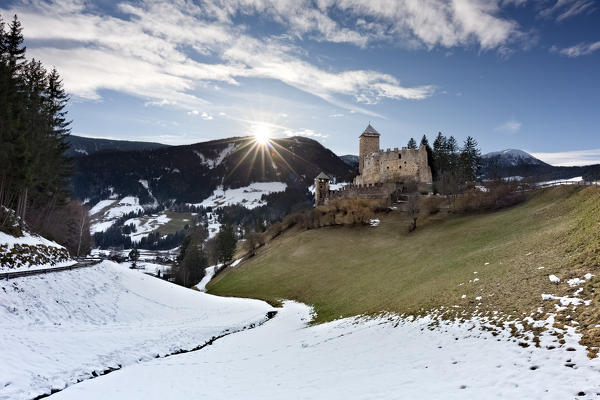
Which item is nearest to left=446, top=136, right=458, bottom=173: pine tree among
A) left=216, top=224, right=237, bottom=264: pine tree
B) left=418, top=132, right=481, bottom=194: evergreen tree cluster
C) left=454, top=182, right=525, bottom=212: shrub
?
left=418, top=132, right=481, bottom=194: evergreen tree cluster

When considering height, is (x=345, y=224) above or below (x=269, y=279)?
above

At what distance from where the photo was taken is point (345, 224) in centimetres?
7381

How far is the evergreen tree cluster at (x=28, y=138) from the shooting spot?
3616 cm

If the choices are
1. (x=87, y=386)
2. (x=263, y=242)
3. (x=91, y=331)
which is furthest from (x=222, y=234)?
(x=87, y=386)

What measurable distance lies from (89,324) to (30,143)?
27.0 metres

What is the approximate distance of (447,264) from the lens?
3231 cm

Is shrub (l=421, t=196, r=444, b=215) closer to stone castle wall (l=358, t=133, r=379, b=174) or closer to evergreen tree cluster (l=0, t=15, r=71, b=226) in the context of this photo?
stone castle wall (l=358, t=133, r=379, b=174)

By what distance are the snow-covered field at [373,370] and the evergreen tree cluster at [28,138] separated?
31918 millimetres

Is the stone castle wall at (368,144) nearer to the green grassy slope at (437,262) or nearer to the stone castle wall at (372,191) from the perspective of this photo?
the stone castle wall at (372,191)

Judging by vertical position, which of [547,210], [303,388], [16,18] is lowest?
[303,388]

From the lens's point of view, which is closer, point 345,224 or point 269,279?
point 269,279

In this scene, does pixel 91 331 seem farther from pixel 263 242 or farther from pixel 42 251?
pixel 263 242

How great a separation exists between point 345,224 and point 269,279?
78.0 ft

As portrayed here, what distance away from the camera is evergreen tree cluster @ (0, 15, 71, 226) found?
36.2 m
